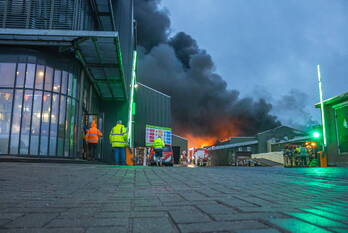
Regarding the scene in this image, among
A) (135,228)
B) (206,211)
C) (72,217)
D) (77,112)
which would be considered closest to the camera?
(135,228)

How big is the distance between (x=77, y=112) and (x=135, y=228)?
1314 cm

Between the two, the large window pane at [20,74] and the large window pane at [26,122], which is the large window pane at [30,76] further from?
the large window pane at [26,122]

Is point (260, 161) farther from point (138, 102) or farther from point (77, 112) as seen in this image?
point (77, 112)

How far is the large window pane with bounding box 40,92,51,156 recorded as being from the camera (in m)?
12.1

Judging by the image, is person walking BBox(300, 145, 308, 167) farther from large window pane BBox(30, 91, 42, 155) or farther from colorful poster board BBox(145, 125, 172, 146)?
large window pane BBox(30, 91, 42, 155)

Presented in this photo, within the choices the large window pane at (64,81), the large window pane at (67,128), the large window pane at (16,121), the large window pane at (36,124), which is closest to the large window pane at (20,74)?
the large window pane at (16,121)

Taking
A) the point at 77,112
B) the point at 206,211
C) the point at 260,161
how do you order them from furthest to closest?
1. the point at 260,161
2. the point at 77,112
3. the point at 206,211

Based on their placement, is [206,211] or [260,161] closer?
[206,211]

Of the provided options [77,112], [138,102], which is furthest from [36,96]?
[138,102]

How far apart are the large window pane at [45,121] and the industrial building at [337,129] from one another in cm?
1383

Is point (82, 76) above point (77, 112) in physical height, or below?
above

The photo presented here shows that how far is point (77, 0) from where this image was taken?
14531 millimetres

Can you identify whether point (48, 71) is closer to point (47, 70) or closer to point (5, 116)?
point (47, 70)

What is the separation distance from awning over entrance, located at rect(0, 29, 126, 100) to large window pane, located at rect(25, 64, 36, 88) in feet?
3.28
